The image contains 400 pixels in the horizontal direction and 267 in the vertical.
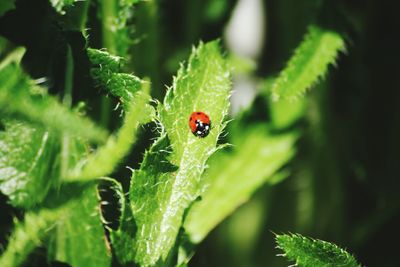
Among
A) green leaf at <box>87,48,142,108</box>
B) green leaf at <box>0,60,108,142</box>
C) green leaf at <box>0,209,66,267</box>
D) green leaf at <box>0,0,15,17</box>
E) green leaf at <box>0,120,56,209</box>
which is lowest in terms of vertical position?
green leaf at <box>0,209,66,267</box>

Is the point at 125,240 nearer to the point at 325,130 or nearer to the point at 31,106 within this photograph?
Answer: the point at 31,106

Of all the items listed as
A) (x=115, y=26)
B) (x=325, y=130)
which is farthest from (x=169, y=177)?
(x=325, y=130)

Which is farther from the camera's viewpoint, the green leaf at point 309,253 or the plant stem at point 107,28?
the plant stem at point 107,28

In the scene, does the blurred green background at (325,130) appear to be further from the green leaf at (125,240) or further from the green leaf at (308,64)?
the green leaf at (125,240)

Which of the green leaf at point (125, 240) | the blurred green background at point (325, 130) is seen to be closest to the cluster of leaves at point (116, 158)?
the green leaf at point (125, 240)

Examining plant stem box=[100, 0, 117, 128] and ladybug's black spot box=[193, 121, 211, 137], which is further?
plant stem box=[100, 0, 117, 128]

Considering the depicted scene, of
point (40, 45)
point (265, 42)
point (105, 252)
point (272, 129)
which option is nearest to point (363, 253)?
point (272, 129)

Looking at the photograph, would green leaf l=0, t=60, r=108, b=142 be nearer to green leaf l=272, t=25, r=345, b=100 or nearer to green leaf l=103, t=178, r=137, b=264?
green leaf l=103, t=178, r=137, b=264

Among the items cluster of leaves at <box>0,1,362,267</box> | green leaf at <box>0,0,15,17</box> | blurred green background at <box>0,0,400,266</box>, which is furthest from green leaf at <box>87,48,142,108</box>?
blurred green background at <box>0,0,400,266</box>
